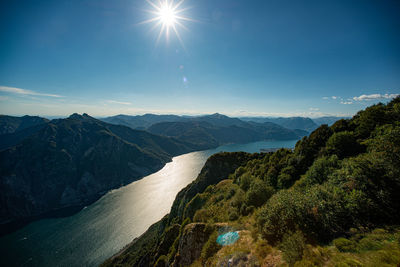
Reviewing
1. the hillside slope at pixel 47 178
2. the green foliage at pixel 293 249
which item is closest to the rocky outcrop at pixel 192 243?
the green foliage at pixel 293 249

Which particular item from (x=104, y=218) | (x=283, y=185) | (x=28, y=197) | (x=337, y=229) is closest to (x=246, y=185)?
(x=283, y=185)

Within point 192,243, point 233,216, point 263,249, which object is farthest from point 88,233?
point 263,249

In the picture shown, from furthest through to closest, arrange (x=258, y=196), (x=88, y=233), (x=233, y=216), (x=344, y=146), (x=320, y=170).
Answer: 1. (x=88, y=233)
2. (x=344, y=146)
3. (x=258, y=196)
4. (x=233, y=216)
5. (x=320, y=170)

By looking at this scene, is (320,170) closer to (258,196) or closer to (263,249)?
(258,196)

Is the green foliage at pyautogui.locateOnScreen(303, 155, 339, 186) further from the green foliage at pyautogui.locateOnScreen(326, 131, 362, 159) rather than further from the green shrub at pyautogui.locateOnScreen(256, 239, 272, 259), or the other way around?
the green shrub at pyautogui.locateOnScreen(256, 239, 272, 259)

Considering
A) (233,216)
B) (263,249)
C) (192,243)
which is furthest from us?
(233,216)

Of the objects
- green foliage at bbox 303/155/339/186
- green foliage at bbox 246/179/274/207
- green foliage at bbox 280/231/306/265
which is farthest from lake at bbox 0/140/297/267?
green foliage at bbox 280/231/306/265

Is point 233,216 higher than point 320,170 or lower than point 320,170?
lower
